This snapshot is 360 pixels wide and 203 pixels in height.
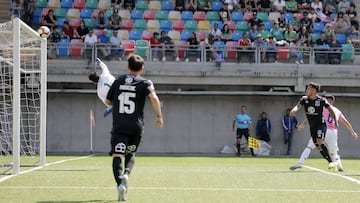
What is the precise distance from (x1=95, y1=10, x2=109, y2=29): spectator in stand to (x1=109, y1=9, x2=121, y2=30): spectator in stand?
20 centimetres

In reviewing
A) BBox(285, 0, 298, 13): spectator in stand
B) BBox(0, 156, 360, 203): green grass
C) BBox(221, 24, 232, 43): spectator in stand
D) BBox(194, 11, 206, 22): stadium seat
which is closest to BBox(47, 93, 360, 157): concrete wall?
BBox(221, 24, 232, 43): spectator in stand

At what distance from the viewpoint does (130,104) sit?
973 cm

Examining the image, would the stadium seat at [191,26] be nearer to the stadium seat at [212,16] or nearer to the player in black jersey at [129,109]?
the stadium seat at [212,16]

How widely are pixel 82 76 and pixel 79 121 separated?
234 centimetres

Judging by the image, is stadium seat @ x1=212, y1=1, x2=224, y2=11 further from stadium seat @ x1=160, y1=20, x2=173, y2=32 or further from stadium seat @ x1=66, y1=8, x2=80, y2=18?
stadium seat @ x1=66, y1=8, x2=80, y2=18

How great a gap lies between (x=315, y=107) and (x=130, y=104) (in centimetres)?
678

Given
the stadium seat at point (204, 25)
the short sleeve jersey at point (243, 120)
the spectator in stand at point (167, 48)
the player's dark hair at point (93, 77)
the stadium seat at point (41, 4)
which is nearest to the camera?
the player's dark hair at point (93, 77)

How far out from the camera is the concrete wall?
29469 millimetres

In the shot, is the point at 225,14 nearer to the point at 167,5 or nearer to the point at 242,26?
the point at 242,26

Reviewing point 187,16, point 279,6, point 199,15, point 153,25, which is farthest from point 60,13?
point 279,6

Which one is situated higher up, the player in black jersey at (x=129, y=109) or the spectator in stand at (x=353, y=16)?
the spectator in stand at (x=353, y=16)

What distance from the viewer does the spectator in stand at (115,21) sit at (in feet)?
99.1

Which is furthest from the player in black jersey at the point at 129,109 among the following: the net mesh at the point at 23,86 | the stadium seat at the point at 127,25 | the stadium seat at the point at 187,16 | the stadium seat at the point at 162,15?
the stadium seat at the point at 162,15

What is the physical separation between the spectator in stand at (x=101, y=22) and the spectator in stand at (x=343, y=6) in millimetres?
9623
